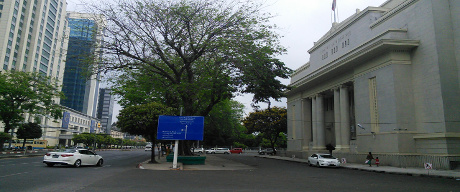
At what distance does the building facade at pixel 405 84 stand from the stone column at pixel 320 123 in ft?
16.3

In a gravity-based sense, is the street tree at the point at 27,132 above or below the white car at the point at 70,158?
above

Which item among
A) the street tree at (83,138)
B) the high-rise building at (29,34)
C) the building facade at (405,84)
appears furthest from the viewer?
the street tree at (83,138)

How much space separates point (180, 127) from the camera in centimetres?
2014

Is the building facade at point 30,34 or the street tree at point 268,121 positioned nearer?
the street tree at point 268,121

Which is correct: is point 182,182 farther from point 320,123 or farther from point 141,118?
point 320,123

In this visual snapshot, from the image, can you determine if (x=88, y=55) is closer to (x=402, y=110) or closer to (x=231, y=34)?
(x=231, y=34)

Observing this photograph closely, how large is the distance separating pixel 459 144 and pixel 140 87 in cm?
2792

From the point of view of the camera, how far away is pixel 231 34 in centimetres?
2198

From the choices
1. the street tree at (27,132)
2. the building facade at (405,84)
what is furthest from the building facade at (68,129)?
the building facade at (405,84)

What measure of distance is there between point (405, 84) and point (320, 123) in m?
15.0

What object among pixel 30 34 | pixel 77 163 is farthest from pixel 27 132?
pixel 30 34

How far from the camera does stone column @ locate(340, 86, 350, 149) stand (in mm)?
33844

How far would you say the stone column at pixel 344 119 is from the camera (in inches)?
1332

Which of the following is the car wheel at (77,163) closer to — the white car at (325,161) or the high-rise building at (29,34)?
the white car at (325,161)
